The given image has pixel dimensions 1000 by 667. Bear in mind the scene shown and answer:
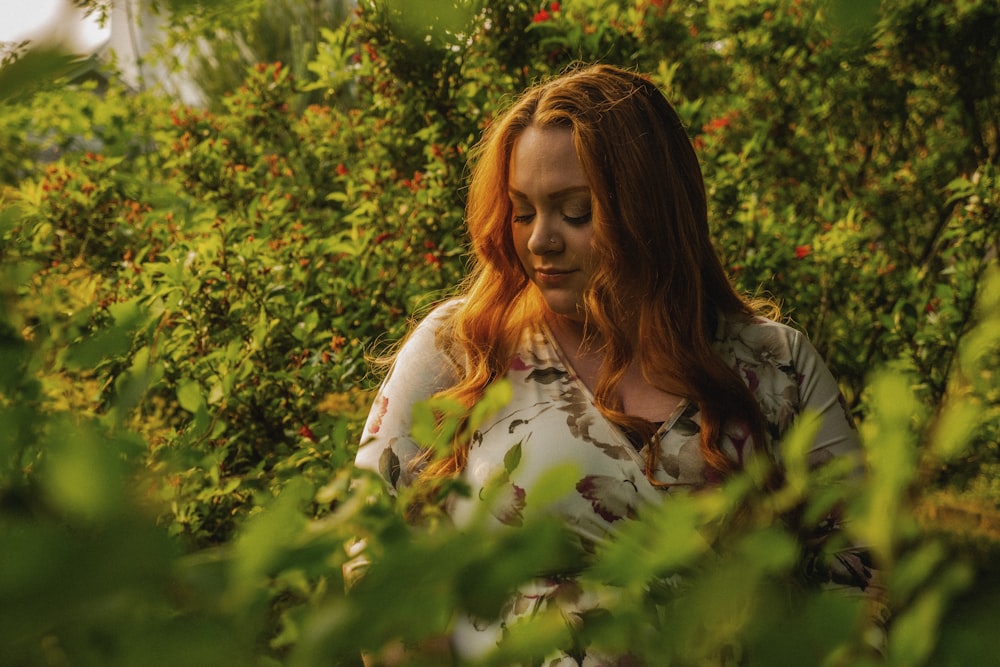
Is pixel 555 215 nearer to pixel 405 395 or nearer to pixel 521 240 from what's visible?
pixel 521 240

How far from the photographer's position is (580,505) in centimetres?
197

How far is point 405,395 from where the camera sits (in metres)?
2.17

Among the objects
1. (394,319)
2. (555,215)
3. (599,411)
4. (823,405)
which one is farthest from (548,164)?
(394,319)

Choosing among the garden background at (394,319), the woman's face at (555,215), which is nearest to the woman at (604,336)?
the woman's face at (555,215)

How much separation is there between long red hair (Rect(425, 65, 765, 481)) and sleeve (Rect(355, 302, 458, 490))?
0.05m

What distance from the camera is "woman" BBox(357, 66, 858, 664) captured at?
2.07m

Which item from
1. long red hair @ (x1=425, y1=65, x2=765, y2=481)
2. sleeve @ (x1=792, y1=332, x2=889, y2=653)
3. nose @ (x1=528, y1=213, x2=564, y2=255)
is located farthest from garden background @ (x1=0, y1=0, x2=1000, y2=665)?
nose @ (x1=528, y1=213, x2=564, y2=255)

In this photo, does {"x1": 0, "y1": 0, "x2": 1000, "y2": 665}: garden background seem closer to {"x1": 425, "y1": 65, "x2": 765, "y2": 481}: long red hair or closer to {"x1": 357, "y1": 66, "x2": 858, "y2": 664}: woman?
{"x1": 357, "y1": 66, "x2": 858, "y2": 664}: woman

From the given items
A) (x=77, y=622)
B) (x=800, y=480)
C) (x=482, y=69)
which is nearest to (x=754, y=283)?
(x=482, y=69)

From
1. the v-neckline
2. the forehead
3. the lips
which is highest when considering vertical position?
the forehead

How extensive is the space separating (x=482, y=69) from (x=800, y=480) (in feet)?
12.1

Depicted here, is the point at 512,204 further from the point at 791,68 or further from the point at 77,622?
the point at 791,68

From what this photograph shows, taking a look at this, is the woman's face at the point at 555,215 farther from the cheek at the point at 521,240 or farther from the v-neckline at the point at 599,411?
the v-neckline at the point at 599,411

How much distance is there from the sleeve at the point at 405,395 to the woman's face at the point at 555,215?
28 cm
